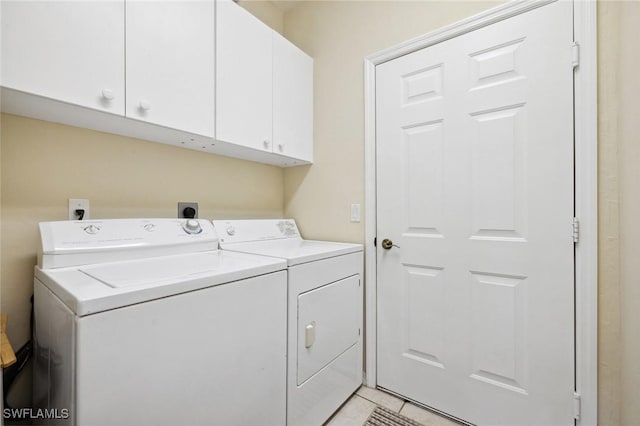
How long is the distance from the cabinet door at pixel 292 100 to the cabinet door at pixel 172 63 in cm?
46

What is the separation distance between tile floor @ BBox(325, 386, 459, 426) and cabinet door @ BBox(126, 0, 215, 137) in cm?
172

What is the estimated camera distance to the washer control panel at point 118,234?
3.52 feet

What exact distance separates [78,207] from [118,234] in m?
0.28

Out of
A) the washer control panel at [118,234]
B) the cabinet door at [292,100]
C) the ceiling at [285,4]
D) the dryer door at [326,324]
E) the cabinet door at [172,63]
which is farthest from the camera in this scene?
the ceiling at [285,4]

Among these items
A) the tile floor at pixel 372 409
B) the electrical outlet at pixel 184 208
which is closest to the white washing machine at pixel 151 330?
the electrical outlet at pixel 184 208

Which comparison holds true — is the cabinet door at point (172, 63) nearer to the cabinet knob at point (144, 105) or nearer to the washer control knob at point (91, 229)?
the cabinet knob at point (144, 105)

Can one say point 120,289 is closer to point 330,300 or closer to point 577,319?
point 330,300

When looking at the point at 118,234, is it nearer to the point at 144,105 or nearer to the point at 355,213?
the point at 144,105

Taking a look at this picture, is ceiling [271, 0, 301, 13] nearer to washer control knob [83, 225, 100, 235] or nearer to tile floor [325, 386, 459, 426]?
washer control knob [83, 225, 100, 235]

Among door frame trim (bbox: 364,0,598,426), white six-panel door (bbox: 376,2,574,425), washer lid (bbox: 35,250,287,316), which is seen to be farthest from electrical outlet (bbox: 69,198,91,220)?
door frame trim (bbox: 364,0,598,426)

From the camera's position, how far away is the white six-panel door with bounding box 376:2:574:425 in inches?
50.5

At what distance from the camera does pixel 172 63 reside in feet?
4.29

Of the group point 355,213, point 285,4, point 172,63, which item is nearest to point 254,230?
point 355,213

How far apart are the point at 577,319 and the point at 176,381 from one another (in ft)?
5.42
